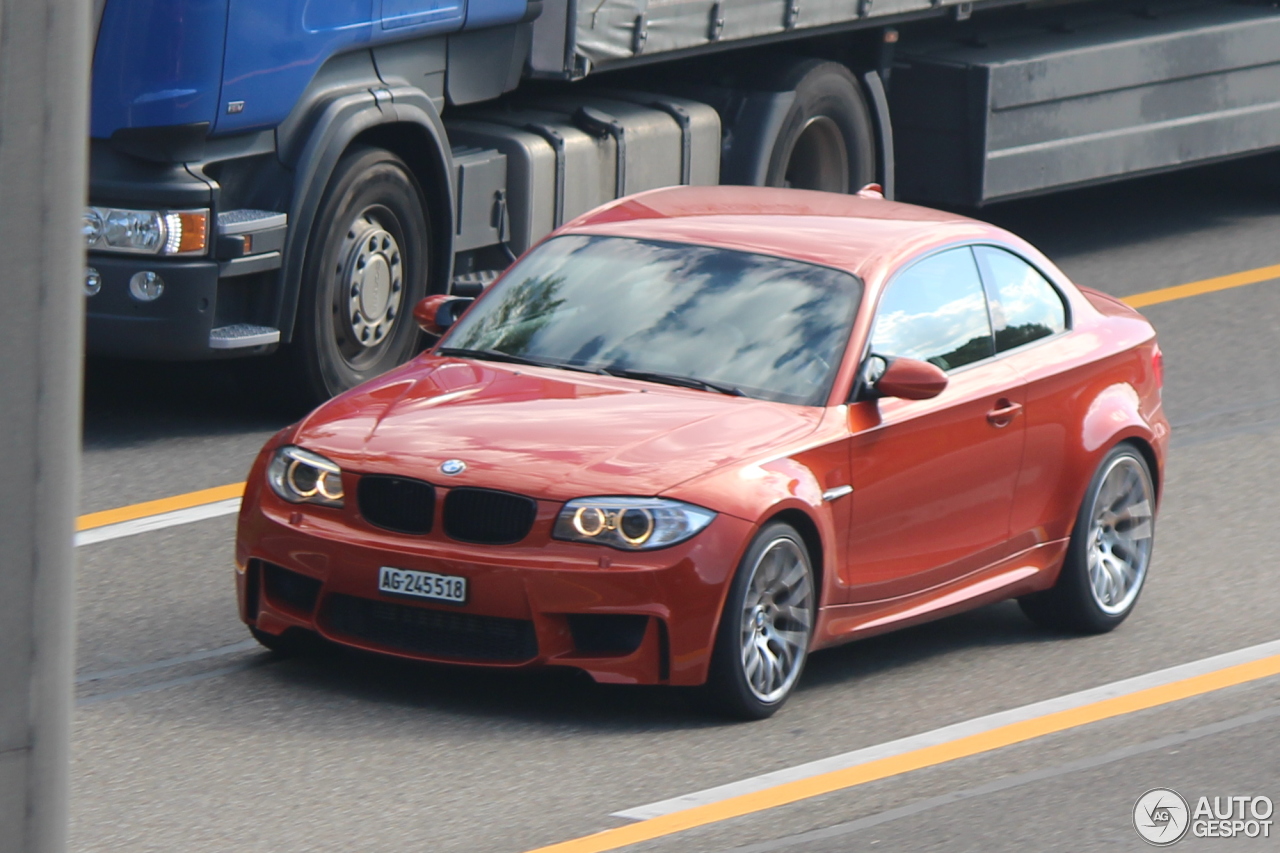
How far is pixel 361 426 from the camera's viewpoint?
7.16 meters

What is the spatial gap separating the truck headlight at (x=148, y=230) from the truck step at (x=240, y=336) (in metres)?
0.37

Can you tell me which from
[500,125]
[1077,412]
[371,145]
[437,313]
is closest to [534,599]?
[437,313]

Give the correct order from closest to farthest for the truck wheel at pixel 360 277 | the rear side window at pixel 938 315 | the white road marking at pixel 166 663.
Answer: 1. the white road marking at pixel 166 663
2. the rear side window at pixel 938 315
3. the truck wheel at pixel 360 277

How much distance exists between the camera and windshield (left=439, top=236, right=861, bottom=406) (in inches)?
299

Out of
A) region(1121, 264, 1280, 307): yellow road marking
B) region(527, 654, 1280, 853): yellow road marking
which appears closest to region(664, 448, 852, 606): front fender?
region(527, 654, 1280, 853): yellow road marking

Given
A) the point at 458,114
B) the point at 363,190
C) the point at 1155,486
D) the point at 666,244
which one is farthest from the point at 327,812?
the point at 458,114

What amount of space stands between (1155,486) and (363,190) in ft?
12.9

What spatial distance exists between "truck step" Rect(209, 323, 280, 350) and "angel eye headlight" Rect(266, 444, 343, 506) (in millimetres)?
3192

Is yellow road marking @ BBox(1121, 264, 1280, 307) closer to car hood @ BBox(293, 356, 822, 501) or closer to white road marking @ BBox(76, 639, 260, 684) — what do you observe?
car hood @ BBox(293, 356, 822, 501)

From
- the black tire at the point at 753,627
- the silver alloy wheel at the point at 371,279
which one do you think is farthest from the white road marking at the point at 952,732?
the silver alloy wheel at the point at 371,279

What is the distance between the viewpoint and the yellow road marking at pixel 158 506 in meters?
9.27

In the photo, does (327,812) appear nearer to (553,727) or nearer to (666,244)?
(553,727)

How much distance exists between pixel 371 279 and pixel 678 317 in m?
3.62

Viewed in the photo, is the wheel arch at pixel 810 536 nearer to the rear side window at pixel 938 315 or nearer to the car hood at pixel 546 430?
the car hood at pixel 546 430
